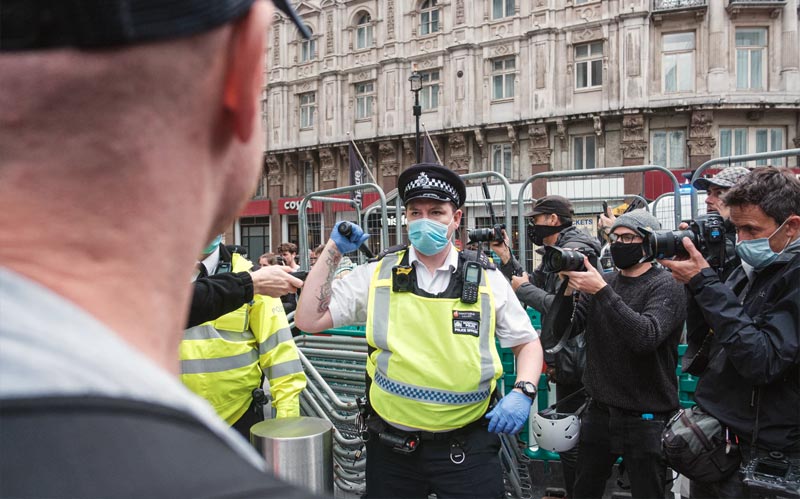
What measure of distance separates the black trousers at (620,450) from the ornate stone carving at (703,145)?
63.1 feet

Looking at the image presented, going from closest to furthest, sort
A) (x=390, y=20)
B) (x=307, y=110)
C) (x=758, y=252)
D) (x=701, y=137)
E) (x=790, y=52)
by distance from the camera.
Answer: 1. (x=758, y=252)
2. (x=790, y=52)
3. (x=701, y=137)
4. (x=390, y=20)
5. (x=307, y=110)

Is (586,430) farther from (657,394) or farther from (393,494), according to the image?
(393,494)

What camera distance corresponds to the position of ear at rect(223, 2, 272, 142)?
589 mm

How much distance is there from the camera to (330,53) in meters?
26.8

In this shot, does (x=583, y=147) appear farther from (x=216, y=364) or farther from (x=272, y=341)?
(x=216, y=364)

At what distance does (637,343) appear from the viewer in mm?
3285

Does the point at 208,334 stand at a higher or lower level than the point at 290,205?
lower

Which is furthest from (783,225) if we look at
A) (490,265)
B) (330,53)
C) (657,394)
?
(330,53)

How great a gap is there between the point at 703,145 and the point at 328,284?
2054 cm

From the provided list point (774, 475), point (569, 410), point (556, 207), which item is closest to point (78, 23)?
point (774, 475)

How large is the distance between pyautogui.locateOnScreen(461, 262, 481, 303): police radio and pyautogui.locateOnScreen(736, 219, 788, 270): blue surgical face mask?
1.31 meters

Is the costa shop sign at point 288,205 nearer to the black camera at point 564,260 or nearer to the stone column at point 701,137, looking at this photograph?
the stone column at point 701,137

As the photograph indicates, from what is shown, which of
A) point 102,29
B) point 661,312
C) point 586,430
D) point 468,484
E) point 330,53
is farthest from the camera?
point 330,53

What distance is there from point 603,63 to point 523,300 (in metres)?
18.8
